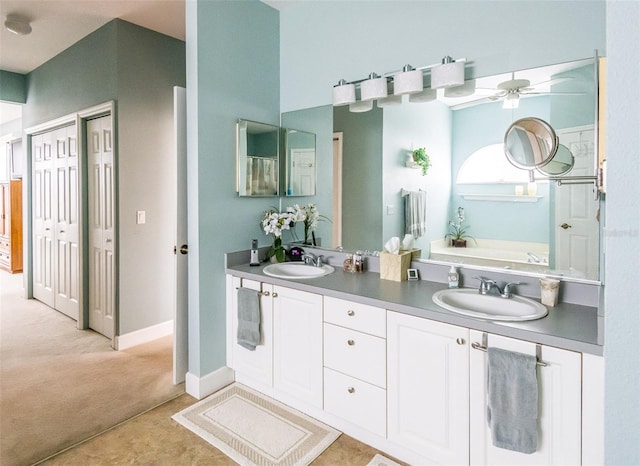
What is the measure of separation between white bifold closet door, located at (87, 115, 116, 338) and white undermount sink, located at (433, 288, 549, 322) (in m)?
2.72

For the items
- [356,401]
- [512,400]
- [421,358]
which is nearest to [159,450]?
[356,401]

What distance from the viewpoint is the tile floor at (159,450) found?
6.19 ft

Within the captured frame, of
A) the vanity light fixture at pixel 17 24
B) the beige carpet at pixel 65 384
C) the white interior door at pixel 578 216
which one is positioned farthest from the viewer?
the vanity light fixture at pixel 17 24

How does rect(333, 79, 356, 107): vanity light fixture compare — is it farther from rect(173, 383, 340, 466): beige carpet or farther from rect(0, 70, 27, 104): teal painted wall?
rect(0, 70, 27, 104): teal painted wall

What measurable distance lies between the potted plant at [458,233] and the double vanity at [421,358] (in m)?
0.16

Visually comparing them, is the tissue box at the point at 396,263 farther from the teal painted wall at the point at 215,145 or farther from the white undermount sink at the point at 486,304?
the teal painted wall at the point at 215,145

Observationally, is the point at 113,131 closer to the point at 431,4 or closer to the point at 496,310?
the point at 431,4

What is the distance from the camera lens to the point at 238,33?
104 inches

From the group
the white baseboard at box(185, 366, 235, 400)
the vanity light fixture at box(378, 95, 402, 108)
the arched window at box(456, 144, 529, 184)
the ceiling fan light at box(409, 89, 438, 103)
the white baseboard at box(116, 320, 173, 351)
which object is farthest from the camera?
the white baseboard at box(116, 320, 173, 351)

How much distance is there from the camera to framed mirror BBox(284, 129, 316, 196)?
287cm

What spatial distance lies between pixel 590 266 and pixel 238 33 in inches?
99.3

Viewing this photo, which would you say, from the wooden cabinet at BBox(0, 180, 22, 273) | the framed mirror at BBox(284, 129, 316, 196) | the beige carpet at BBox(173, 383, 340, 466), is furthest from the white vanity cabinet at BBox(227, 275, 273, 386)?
the wooden cabinet at BBox(0, 180, 22, 273)

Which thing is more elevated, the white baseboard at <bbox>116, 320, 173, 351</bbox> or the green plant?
the green plant

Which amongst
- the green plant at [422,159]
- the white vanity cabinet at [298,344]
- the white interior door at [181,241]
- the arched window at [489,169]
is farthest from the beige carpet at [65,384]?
the arched window at [489,169]
